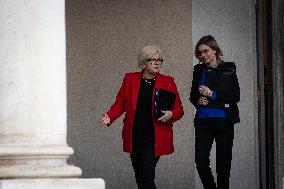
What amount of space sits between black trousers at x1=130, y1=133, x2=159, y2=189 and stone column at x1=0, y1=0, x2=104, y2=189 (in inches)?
87.4

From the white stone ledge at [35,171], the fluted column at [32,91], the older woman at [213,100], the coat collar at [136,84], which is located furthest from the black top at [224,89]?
the white stone ledge at [35,171]

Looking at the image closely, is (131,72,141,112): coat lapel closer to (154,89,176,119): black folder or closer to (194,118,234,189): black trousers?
(154,89,176,119): black folder

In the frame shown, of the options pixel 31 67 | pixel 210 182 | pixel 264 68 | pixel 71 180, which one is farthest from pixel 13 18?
pixel 264 68

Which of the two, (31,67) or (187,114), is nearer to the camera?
(31,67)

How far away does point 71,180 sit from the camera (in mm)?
6863

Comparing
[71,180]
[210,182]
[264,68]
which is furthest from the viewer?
[264,68]

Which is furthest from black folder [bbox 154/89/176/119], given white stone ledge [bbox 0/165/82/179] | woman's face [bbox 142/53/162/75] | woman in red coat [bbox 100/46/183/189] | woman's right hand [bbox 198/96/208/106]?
white stone ledge [bbox 0/165/82/179]

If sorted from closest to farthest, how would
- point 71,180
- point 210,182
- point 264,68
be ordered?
point 71,180, point 210,182, point 264,68

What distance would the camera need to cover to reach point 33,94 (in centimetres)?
702

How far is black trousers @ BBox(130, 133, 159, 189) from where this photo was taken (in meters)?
9.21

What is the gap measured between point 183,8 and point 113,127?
144 cm

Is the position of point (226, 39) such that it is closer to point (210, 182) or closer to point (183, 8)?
point (183, 8)

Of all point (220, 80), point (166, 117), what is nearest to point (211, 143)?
point (220, 80)

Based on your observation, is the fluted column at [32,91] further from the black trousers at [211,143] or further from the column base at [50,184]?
the black trousers at [211,143]
